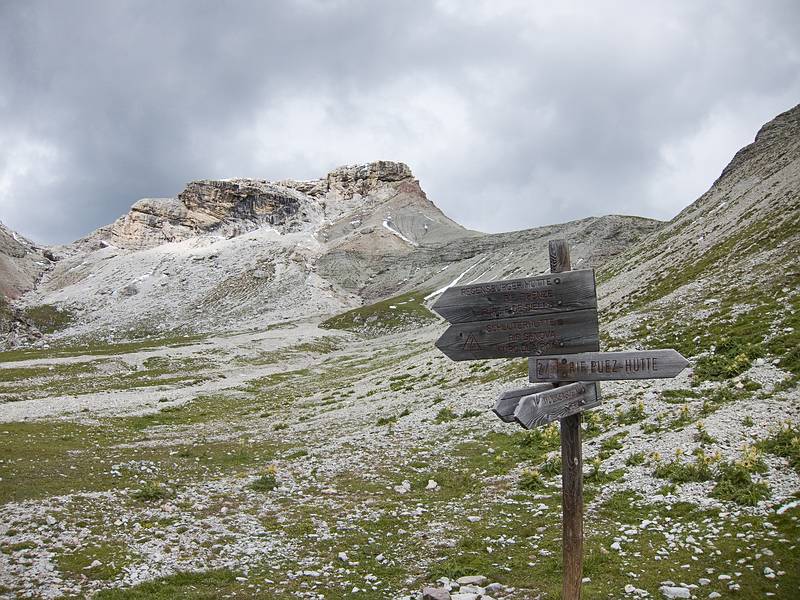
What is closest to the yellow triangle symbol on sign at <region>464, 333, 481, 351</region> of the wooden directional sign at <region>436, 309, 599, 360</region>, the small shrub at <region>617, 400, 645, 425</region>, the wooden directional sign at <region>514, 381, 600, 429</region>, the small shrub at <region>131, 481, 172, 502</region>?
the wooden directional sign at <region>436, 309, 599, 360</region>

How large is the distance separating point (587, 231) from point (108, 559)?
16133cm

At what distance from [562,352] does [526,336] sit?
63 cm

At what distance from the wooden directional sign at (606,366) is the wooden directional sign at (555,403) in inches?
8.7

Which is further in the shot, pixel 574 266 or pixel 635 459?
→ pixel 574 266

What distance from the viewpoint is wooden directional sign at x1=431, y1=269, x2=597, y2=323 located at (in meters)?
8.25

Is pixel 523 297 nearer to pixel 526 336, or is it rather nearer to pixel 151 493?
pixel 526 336

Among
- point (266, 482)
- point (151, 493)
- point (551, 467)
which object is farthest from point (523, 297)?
point (151, 493)

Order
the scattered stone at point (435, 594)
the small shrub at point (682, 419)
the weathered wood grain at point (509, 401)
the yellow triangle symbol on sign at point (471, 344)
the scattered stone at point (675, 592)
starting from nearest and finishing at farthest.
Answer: the weathered wood grain at point (509, 401)
the yellow triangle symbol on sign at point (471, 344)
the scattered stone at point (675, 592)
the scattered stone at point (435, 594)
the small shrub at point (682, 419)

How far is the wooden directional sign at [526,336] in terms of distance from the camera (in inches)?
323

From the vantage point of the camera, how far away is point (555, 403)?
26.0 ft

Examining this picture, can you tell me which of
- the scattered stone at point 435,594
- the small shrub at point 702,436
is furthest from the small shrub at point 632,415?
the scattered stone at point 435,594

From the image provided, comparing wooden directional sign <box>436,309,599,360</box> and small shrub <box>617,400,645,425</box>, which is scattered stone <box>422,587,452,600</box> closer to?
wooden directional sign <box>436,309,599,360</box>

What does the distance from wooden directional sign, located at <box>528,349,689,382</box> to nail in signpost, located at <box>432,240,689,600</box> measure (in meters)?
0.01

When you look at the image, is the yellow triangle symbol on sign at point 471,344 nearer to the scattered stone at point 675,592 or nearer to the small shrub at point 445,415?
the scattered stone at point 675,592
